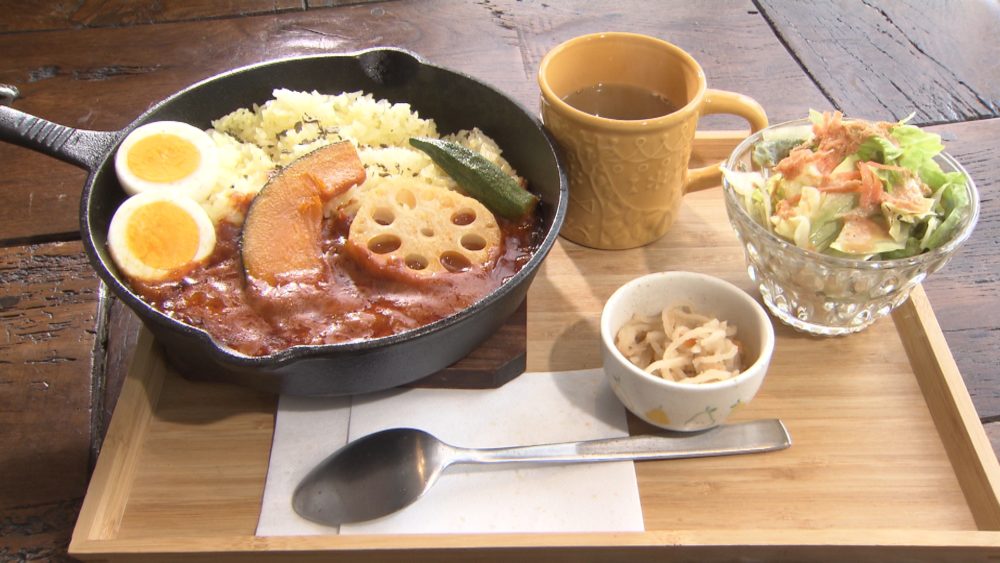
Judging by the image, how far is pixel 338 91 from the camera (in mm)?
1670

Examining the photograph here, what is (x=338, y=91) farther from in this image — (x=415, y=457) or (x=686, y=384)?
(x=686, y=384)

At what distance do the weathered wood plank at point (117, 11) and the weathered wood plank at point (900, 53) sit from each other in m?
1.57

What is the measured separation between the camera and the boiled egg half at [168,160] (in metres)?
1.37

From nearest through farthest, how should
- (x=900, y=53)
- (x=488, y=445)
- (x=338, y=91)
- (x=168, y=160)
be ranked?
(x=488, y=445), (x=168, y=160), (x=338, y=91), (x=900, y=53)

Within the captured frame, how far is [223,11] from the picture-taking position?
242 centimetres

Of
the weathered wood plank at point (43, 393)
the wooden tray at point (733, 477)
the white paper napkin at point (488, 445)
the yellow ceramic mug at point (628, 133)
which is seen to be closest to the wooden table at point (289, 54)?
the weathered wood plank at point (43, 393)

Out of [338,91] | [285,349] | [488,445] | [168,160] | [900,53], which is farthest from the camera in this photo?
[900,53]

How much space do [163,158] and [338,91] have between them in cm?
41

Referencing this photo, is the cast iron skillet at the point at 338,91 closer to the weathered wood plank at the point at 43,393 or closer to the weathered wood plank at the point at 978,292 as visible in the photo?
the weathered wood plank at the point at 43,393

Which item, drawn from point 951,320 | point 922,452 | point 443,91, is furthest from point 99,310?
point 951,320

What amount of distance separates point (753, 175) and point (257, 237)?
89 cm

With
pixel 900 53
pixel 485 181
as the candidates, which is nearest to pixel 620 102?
pixel 485 181

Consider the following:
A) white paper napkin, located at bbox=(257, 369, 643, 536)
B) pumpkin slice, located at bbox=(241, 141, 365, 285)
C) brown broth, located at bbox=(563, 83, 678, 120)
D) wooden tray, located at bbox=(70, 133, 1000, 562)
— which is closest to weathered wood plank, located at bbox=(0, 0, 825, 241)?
brown broth, located at bbox=(563, 83, 678, 120)

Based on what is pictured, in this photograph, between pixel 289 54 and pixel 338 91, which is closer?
pixel 338 91
